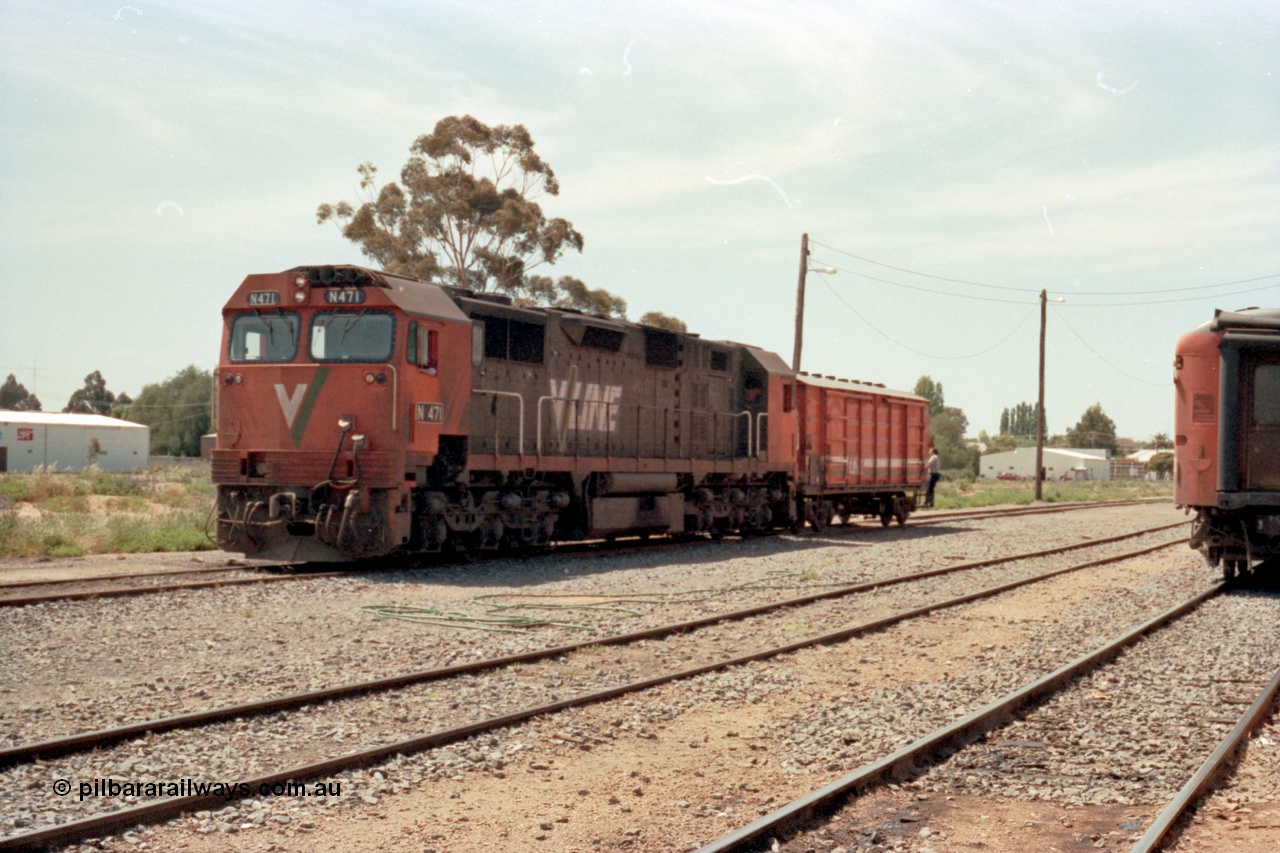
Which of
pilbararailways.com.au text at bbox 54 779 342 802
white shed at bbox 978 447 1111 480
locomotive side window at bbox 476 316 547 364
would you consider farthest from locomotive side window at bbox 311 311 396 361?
white shed at bbox 978 447 1111 480

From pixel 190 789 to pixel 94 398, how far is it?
440 ft

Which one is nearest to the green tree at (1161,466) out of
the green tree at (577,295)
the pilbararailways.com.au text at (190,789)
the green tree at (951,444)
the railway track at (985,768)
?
the green tree at (951,444)

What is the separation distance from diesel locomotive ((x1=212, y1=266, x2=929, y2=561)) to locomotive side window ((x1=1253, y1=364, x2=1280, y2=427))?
8731mm

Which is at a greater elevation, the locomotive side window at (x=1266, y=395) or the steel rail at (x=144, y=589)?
the locomotive side window at (x=1266, y=395)

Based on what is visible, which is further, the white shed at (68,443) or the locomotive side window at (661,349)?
the white shed at (68,443)

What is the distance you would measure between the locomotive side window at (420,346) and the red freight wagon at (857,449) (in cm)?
1063

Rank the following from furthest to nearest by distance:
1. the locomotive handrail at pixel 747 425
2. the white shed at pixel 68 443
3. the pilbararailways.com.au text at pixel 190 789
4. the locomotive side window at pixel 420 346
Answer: the white shed at pixel 68 443 < the locomotive handrail at pixel 747 425 < the locomotive side window at pixel 420 346 < the pilbararailways.com.au text at pixel 190 789

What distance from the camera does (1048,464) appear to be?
132m

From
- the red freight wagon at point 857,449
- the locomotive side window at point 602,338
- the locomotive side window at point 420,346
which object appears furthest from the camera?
the red freight wagon at point 857,449

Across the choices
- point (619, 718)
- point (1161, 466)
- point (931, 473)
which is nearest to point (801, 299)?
point (931, 473)

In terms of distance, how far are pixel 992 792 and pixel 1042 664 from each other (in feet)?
11.8

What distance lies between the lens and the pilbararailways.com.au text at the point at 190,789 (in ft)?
17.1

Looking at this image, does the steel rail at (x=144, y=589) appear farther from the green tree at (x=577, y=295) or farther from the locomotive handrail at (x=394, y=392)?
the green tree at (x=577, y=295)

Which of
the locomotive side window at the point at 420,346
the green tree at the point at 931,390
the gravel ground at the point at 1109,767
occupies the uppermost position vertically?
the green tree at the point at 931,390
